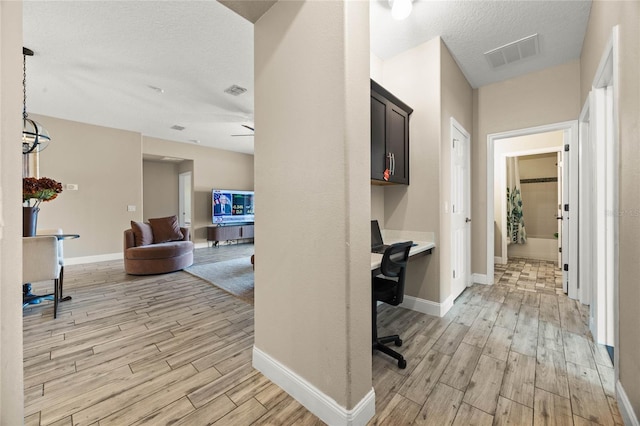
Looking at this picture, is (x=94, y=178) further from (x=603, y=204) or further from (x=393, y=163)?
(x=603, y=204)

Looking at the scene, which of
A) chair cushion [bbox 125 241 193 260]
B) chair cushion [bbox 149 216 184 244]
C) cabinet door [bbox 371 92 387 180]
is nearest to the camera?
cabinet door [bbox 371 92 387 180]

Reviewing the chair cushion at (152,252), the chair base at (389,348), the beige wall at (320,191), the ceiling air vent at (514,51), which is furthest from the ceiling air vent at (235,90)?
the chair base at (389,348)

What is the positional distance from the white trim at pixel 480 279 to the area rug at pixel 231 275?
Answer: 3.20 metres

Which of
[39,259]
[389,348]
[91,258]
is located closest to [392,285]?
[389,348]

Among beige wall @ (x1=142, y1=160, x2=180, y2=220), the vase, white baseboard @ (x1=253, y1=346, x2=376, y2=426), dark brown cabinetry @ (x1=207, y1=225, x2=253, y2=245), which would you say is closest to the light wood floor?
white baseboard @ (x1=253, y1=346, x2=376, y2=426)

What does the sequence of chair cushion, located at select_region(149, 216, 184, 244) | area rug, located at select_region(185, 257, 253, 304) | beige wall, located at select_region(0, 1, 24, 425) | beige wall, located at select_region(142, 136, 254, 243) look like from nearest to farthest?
1. beige wall, located at select_region(0, 1, 24, 425)
2. area rug, located at select_region(185, 257, 253, 304)
3. chair cushion, located at select_region(149, 216, 184, 244)
4. beige wall, located at select_region(142, 136, 254, 243)

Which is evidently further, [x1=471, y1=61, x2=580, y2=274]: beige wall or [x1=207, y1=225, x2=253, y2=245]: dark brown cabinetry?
[x1=207, y1=225, x2=253, y2=245]: dark brown cabinetry

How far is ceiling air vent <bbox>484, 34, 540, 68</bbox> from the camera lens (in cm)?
277

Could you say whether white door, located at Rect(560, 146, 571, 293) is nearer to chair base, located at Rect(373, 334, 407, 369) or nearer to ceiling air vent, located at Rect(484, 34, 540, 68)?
ceiling air vent, located at Rect(484, 34, 540, 68)

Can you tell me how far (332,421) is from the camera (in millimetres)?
1330

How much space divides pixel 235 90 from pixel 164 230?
2.93 m

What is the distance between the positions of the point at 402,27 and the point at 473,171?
226 centimetres

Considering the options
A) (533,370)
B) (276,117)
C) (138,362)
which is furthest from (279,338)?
(533,370)

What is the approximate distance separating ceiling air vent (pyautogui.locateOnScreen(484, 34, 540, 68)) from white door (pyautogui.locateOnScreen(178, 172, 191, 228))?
7726 millimetres
